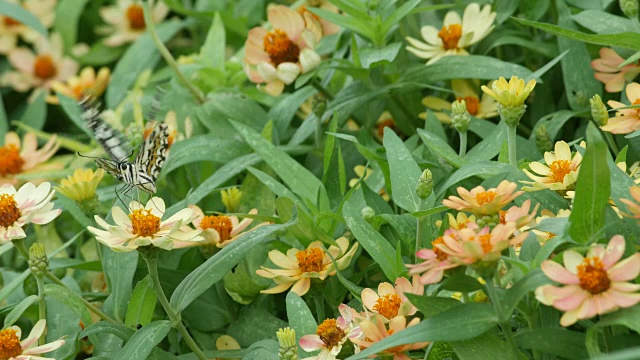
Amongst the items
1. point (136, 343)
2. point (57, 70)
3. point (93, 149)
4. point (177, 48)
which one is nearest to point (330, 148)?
point (136, 343)

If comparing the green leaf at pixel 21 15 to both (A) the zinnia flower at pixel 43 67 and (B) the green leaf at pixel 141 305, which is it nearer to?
(A) the zinnia flower at pixel 43 67

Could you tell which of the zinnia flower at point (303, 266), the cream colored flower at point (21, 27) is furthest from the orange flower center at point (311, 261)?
the cream colored flower at point (21, 27)

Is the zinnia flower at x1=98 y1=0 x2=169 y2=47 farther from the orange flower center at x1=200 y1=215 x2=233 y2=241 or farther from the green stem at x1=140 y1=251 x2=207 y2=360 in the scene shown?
the green stem at x1=140 y1=251 x2=207 y2=360

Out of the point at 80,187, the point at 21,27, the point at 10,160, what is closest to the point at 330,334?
the point at 80,187

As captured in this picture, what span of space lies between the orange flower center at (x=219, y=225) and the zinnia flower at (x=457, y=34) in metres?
0.48

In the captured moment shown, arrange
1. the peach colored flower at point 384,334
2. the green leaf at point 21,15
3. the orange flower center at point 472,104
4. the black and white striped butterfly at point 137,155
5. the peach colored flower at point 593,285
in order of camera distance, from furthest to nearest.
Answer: the green leaf at point 21,15 → the orange flower center at point 472,104 → the black and white striped butterfly at point 137,155 → the peach colored flower at point 384,334 → the peach colored flower at point 593,285

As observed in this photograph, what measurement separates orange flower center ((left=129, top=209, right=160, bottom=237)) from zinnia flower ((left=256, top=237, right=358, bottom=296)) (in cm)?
15

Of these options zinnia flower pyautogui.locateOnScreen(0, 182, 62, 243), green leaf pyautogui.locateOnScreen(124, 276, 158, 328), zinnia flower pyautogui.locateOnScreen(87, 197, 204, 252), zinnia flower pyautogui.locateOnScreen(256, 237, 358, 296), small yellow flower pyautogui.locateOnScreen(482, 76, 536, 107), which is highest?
small yellow flower pyautogui.locateOnScreen(482, 76, 536, 107)

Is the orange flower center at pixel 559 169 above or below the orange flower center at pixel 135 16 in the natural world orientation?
above

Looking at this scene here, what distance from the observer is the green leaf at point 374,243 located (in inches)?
44.1

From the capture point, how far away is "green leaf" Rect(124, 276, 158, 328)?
3.99ft

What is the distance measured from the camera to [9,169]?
172 centimetres

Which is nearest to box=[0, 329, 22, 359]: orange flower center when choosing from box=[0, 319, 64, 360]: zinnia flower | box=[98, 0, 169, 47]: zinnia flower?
box=[0, 319, 64, 360]: zinnia flower

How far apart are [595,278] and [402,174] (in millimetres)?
407
